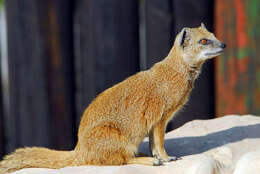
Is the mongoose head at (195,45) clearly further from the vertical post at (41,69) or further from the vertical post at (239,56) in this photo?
the vertical post at (41,69)

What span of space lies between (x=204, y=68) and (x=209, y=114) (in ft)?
1.81

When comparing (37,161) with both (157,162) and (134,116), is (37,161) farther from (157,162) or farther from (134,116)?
(157,162)

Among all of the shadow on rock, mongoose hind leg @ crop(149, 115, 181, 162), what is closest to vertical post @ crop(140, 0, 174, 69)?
the shadow on rock

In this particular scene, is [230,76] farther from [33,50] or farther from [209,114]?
[33,50]

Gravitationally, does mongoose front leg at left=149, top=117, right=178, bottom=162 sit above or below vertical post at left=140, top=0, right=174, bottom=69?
below

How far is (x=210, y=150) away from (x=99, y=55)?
6.13 ft

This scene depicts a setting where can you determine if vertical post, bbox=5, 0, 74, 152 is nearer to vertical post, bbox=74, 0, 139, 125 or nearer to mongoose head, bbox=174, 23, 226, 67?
vertical post, bbox=74, 0, 139, 125

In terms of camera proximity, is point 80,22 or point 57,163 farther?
point 80,22

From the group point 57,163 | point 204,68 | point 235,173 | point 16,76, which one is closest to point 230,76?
point 204,68

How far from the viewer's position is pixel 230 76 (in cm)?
504

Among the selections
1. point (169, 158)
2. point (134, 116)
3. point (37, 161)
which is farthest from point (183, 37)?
point (37, 161)

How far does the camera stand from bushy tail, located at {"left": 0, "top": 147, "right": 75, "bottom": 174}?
13.0 ft

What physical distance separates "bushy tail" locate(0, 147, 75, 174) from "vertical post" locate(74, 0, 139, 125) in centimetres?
142

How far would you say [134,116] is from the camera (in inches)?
158
